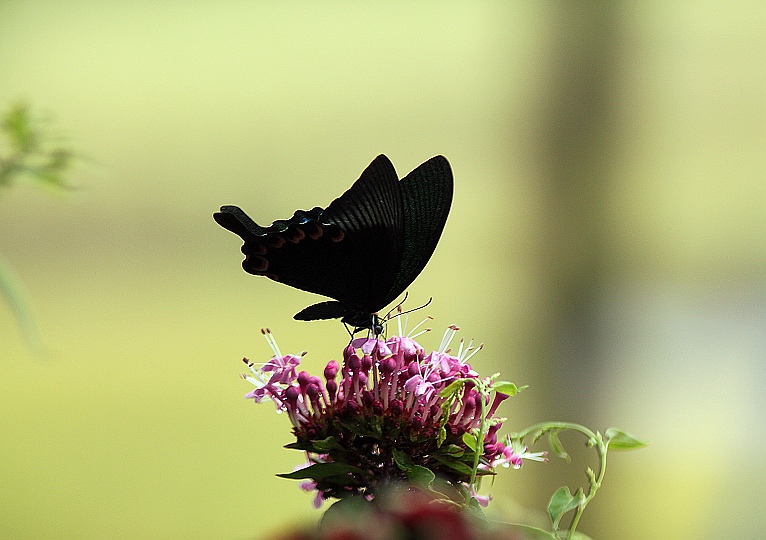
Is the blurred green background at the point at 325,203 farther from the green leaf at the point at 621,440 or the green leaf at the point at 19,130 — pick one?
the green leaf at the point at 621,440

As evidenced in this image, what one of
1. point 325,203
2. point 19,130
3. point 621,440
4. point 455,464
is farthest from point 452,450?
point 325,203

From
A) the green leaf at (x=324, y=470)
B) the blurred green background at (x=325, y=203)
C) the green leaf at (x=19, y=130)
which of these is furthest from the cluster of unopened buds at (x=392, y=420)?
the blurred green background at (x=325, y=203)

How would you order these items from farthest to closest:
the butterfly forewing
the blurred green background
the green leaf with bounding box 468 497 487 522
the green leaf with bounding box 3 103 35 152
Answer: the blurred green background → the green leaf with bounding box 3 103 35 152 → the butterfly forewing → the green leaf with bounding box 468 497 487 522

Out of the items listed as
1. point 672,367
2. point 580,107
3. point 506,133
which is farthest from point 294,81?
point 672,367

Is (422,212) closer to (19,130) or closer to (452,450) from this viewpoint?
(452,450)

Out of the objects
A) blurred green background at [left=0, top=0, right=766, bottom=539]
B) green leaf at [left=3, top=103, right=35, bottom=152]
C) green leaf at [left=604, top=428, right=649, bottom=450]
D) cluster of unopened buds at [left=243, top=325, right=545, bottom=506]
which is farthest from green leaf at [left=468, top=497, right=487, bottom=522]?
blurred green background at [left=0, top=0, right=766, bottom=539]

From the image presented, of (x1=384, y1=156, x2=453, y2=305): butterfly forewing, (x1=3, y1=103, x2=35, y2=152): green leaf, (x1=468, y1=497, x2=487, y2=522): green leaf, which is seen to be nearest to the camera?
(x1=468, y1=497, x2=487, y2=522): green leaf

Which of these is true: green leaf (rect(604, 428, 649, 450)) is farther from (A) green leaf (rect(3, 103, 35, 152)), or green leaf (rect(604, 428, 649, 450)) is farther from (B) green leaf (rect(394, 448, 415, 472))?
(A) green leaf (rect(3, 103, 35, 152))

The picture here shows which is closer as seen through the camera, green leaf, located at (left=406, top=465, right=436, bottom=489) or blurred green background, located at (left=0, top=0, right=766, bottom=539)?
green leaf, located at (left=406, top=465, right=436, bottom=489)
